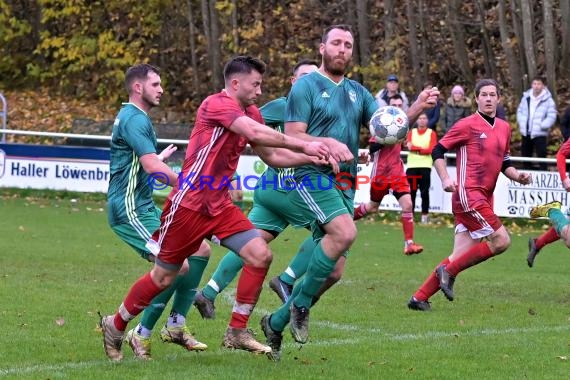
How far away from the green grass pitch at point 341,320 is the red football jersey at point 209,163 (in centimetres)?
103

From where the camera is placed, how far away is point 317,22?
2842 cm

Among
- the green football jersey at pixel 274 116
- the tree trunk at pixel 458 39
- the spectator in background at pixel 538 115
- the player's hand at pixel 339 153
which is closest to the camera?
the player's hand at pixel 339 153

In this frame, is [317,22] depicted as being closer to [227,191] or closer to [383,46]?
[383,46]

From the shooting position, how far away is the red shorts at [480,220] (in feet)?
34.2

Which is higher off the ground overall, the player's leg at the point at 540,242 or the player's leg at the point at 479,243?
the player's leg at the point at 479,243

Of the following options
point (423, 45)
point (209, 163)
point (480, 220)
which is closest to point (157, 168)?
point (209, 163)

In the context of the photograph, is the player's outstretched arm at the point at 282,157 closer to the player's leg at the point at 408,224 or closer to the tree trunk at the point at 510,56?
the player's leg at the point at 408,224

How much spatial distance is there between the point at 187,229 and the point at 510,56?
54.0 ft

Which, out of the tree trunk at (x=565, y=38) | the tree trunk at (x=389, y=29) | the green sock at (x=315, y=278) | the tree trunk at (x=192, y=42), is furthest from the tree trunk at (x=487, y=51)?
the green sock at (x=315, y=278)

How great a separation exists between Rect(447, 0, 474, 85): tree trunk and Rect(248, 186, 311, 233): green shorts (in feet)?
49.8

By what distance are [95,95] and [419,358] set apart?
23.5 metres

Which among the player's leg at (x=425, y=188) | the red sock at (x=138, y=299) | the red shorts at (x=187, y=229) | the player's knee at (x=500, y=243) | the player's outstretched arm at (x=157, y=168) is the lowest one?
the player's leg at (x=425, y=188)

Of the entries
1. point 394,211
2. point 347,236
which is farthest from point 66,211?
point 347,236

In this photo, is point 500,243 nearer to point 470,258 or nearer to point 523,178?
point 470,258
